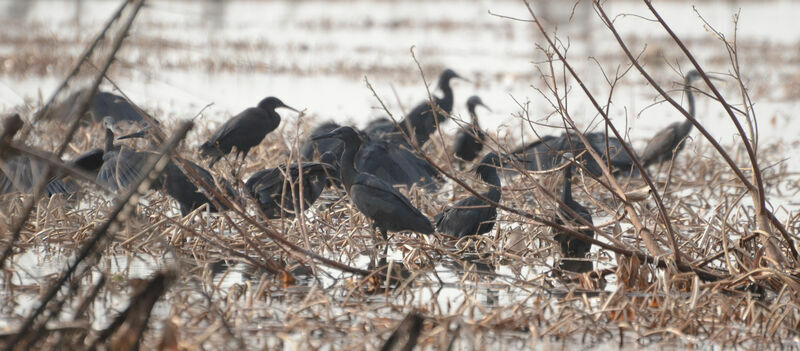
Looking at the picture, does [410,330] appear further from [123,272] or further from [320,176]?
[320,176]

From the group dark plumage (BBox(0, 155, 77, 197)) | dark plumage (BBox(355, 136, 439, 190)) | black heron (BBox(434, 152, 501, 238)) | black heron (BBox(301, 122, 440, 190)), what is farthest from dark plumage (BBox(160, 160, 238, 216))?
dark plumage (BBox(355, 136, 439, 190))

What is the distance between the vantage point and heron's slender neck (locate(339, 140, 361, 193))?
5508 mm

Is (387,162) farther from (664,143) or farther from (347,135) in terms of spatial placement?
(664,143)

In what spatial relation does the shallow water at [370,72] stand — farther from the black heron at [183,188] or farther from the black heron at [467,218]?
the black heron at [183,188]

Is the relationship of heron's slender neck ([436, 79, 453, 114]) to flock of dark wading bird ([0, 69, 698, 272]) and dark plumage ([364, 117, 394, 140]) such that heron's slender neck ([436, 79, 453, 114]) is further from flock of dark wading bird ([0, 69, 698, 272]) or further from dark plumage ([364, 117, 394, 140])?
flock of dark wading bird ([0, 69, 698, 272])

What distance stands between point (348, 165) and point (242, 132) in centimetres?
143

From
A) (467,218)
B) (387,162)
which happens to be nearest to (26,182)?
(387,162)

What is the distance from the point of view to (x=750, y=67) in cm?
1709

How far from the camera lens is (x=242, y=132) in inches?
265

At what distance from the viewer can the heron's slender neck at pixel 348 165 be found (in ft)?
18.1

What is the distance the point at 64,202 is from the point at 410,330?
3377mm

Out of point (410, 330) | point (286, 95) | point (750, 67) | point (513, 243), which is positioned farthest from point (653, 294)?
point (750, 67)

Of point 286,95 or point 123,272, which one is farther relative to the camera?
point 286,95

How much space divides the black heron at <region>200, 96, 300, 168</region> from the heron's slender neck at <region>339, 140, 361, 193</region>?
1324 millimetres
